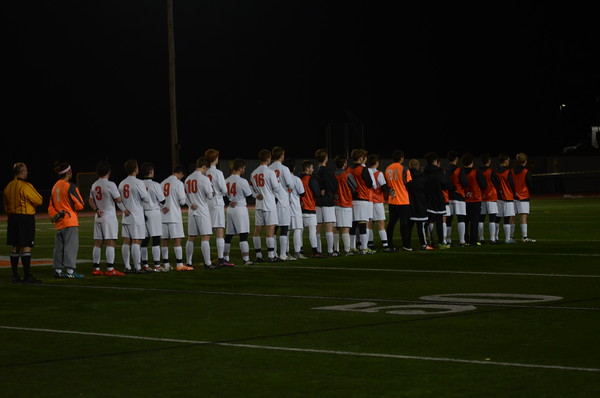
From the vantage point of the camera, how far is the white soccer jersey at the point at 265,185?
61.1 ft

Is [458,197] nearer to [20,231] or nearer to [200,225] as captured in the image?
[200,225]

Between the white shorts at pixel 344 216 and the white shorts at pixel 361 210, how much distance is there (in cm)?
26

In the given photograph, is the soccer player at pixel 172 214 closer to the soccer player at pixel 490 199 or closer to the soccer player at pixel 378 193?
the soccer player at pixel 378 193

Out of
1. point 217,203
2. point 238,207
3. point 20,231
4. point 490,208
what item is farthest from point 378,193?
point 20,231

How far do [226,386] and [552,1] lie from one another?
66816 mm

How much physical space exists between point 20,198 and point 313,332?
6.71m

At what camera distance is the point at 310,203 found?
1991 centimetres

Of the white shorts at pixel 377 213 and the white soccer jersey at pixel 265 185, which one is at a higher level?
the white soccer jersey at pixel 265 185

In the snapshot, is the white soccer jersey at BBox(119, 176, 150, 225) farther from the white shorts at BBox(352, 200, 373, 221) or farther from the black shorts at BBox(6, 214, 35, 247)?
the white shorts at BBox(352, 200, 373, 221)

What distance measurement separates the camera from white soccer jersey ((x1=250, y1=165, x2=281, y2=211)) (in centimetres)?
1861

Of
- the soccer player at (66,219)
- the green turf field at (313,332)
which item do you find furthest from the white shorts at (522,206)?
the soccer player at (66,219)

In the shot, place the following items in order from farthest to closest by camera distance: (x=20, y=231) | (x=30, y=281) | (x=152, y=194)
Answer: (x=152, y=194) < (x=30, y=281) < (x=20, y=231)

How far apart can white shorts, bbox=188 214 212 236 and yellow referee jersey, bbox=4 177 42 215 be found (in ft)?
9.76

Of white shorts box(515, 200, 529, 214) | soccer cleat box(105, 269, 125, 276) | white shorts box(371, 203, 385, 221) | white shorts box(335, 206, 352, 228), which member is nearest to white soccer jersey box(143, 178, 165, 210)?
soccer cleat box(105, 269, 125, 276)
